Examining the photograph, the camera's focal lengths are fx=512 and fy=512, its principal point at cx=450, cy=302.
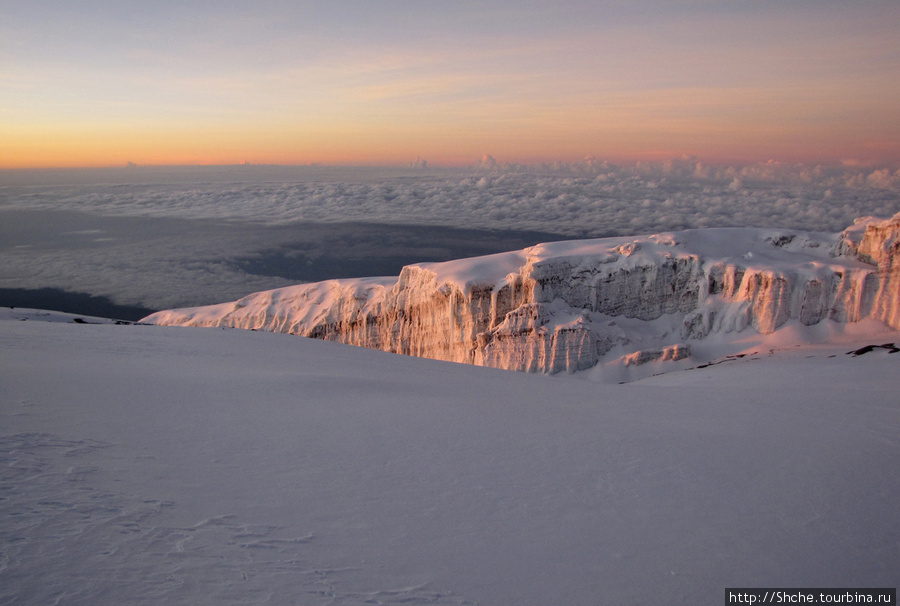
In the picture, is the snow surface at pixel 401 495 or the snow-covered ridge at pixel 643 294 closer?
the snow surface at pixel 401 495

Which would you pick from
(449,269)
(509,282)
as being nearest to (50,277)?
(449,269)

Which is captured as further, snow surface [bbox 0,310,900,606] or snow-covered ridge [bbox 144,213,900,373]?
snow-covered ridge [bbox 144,213,900,373]

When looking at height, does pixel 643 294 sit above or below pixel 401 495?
below

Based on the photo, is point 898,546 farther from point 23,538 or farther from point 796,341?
point 796,341

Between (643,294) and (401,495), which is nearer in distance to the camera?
(401,495)
